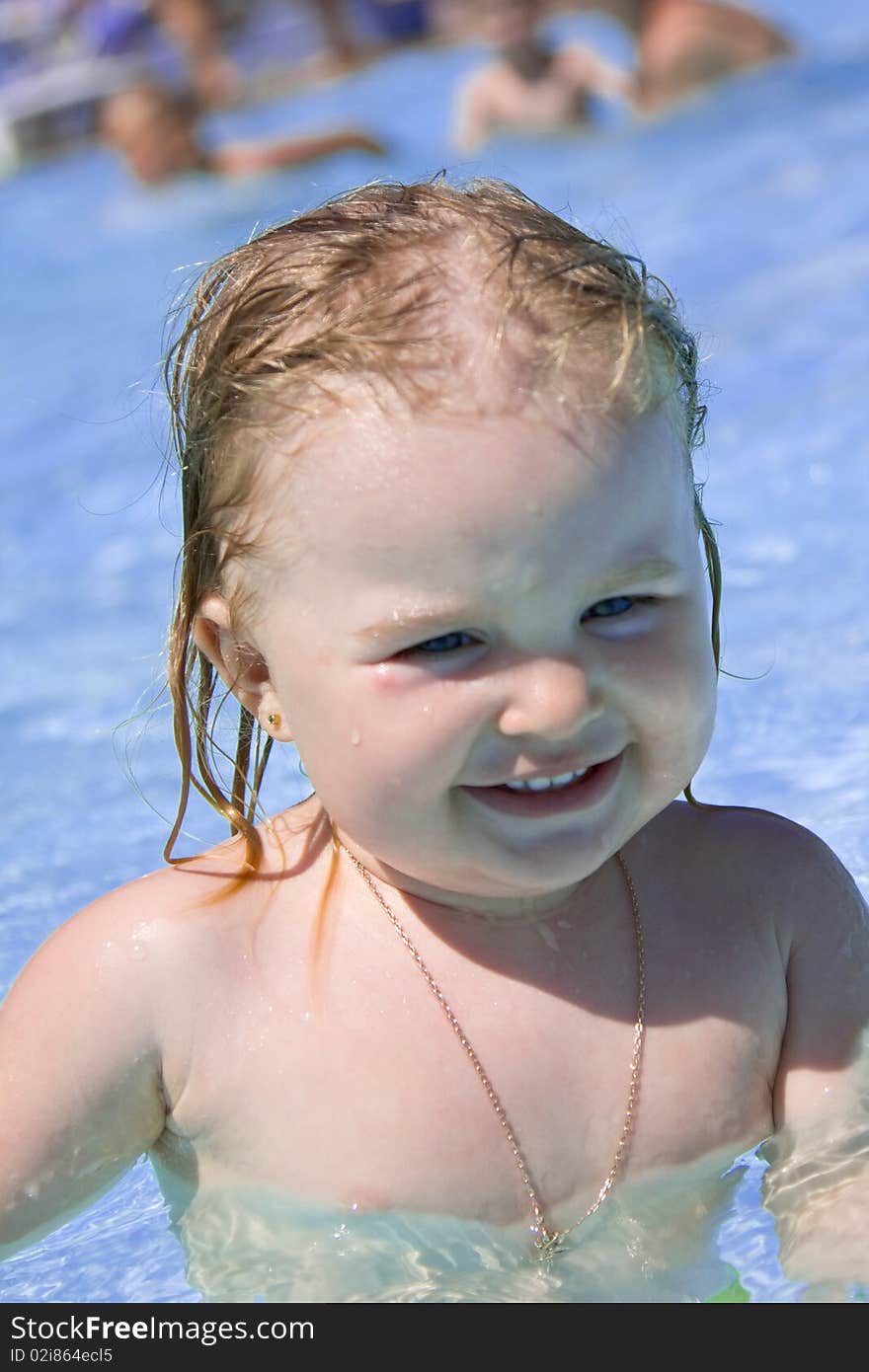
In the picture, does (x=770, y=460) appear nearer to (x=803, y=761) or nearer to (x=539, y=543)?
(x=803, y=761)

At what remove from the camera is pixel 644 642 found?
2.34 meters

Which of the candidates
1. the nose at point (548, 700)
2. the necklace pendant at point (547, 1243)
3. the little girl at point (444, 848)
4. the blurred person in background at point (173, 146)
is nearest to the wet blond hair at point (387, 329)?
the little girl at point (444, 848)

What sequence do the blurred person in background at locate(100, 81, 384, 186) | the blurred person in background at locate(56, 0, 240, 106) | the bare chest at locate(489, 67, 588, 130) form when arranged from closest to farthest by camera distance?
the bare chest at locate(489, 67, 588, 130)
the blurred person in background at locate(100, 81, 384, 186)
the blurred person in background at locate(56, 0, 240, 106)

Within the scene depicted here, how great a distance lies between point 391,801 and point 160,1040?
519mm

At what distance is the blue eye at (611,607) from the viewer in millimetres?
2326

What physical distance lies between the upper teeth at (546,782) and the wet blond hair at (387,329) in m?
0.40

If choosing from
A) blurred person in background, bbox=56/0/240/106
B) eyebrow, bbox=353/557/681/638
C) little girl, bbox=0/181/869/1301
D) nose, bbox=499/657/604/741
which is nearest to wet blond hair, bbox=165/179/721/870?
little girl, bbox=0/181/869/1301

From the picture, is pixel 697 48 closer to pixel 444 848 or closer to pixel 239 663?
pixel 239 663

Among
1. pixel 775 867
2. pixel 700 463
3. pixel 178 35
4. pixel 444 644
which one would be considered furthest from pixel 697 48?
pixel 444 644

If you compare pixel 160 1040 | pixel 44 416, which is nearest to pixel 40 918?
pixel 160 1040

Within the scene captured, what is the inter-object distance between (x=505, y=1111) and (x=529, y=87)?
28.8ft

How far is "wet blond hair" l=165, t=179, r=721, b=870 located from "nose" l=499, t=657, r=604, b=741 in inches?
13.0

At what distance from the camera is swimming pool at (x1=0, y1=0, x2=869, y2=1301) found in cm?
420

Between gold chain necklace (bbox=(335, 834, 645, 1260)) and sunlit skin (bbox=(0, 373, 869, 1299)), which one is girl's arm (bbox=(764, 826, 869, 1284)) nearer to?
sunlit skin (bbox=(0, 373, 869, 1299))
